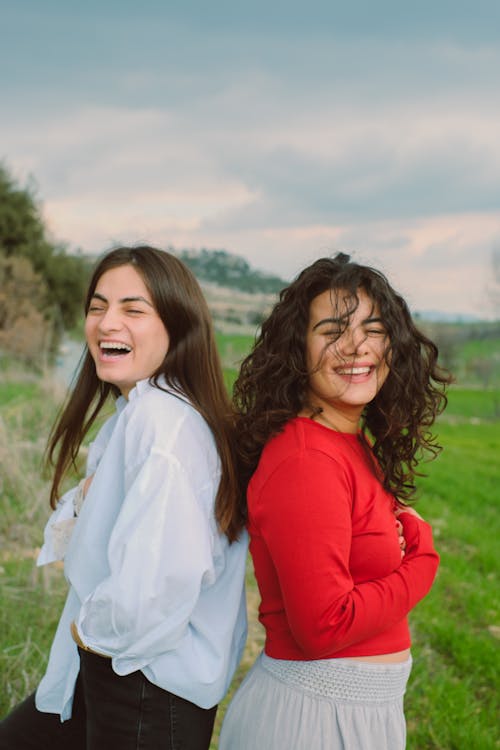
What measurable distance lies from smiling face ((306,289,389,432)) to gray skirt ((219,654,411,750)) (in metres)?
0.59

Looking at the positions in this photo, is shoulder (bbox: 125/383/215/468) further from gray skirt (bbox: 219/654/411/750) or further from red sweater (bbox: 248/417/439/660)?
gray skirt (bbox: 219/654/411/750)

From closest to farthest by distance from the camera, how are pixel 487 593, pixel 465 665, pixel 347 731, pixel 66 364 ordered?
pixel 347 731 < pixel 465 665 < pixel 487 593 < pixel 66 364

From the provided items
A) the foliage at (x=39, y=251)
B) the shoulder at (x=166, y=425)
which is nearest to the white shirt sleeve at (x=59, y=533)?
the shoulder at (x=166, y=425)

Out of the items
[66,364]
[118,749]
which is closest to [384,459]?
[118,749]

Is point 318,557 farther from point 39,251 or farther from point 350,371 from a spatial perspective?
point 39,251

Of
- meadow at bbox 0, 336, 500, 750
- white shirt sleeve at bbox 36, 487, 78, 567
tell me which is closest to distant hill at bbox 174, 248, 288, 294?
meadow at bbox 0, 336, 500, 750

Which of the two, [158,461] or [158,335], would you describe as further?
[158,335]

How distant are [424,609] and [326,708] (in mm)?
3322

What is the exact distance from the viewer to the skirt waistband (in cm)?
186

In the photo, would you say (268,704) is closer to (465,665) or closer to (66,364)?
(465,665)

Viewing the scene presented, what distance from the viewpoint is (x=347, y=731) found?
185 centimetres

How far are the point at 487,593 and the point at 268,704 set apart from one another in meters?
3.92

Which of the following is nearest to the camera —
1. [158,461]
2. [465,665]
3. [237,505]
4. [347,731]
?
[158,461]

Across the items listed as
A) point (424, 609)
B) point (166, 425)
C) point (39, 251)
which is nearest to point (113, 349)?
point (166, 425)
